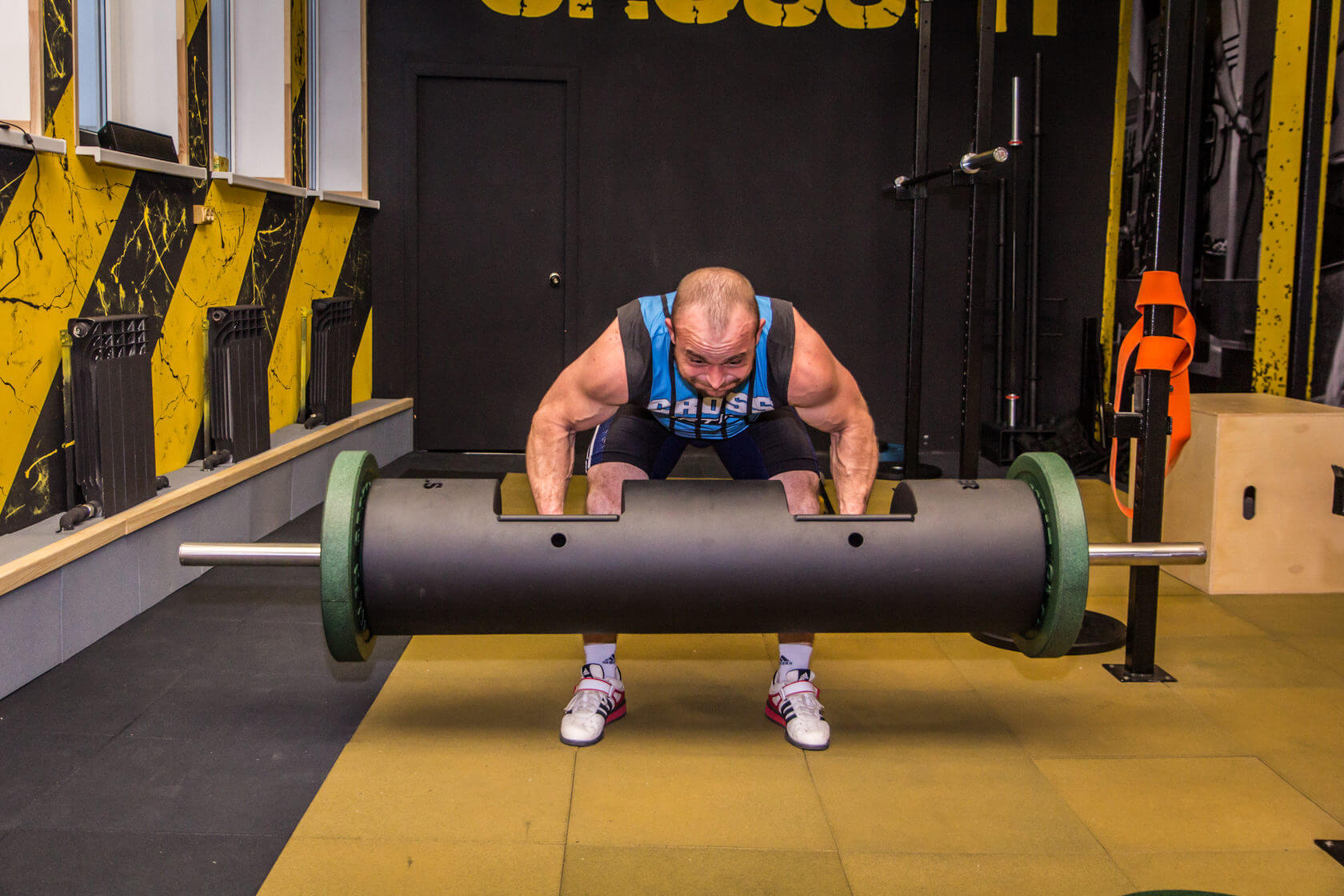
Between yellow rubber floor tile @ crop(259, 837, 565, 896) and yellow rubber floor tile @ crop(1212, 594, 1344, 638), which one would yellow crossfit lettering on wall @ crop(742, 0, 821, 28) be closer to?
yellow rubber floor tile @ crop(1212, 594, 1344, 638)

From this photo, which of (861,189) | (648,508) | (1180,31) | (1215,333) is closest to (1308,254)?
(1215,333)

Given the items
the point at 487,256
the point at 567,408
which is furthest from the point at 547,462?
the point at 487,256

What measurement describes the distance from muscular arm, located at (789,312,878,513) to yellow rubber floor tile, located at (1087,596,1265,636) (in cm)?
101

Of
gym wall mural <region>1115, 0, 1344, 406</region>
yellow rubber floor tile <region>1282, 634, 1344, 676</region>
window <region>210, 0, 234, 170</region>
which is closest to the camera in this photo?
yellow rubber floor tile <region>1282, 634, 1344, 676</region>

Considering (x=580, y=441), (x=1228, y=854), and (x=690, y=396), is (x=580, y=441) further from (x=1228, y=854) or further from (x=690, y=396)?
(x=1228, y=854)

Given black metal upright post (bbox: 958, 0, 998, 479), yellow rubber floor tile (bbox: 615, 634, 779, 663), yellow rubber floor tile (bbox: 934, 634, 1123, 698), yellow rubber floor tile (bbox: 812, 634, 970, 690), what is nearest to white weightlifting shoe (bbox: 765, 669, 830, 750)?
yellow rubber floor tile (bbox: 812, 634, 970, 690)

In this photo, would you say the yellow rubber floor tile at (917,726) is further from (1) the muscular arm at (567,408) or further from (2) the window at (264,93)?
(2) the window at (264,93)

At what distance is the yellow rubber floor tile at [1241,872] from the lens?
149 centimetres

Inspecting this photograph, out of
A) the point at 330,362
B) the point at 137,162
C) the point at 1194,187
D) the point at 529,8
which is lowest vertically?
the point at 330,362

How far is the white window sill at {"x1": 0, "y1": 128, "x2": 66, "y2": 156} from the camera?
219cm

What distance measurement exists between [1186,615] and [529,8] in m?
3.81

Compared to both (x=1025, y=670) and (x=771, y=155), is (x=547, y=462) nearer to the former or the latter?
(x=1025, y=670)

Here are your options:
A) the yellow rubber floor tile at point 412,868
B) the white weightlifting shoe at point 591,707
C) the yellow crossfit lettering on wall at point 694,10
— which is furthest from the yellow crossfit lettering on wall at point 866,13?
the yellow rubber floor tile at point 412,868

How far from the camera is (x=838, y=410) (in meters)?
1.97
